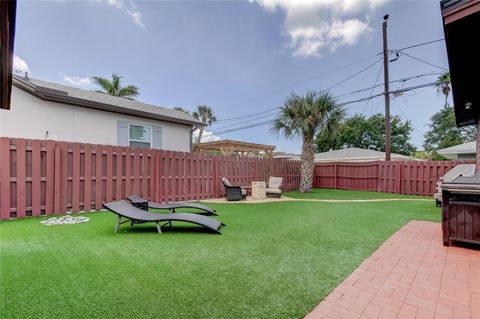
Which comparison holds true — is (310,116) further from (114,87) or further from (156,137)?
(114,87)

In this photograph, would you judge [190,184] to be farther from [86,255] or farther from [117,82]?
[117,82]

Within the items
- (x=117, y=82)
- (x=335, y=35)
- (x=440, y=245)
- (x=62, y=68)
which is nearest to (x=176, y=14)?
(x=62, y=68)

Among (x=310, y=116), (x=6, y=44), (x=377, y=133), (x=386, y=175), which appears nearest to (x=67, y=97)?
(x=6, y=44)

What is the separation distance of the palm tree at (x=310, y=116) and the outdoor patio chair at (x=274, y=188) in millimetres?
2759

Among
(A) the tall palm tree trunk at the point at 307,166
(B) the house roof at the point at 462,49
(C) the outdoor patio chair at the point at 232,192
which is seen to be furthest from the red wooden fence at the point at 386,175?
(C) the outdoor patio chair at the point at 232,192

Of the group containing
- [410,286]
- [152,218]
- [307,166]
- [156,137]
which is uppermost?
[156,137]

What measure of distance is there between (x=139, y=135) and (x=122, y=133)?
0.78 meters

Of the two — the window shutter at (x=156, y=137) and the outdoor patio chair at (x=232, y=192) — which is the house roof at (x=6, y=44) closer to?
the outdoor patio chair at (x=232, y=192)

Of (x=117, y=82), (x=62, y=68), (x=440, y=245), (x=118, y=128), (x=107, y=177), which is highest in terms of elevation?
(x=117, y=82)

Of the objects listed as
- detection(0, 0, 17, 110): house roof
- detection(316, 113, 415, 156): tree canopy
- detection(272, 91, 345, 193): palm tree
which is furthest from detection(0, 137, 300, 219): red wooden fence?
detection(316, 113, 415, 156): tree canopy

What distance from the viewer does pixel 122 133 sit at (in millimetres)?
10914

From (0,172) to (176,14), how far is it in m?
10.7

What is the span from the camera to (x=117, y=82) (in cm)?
2206

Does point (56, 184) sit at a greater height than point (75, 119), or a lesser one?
lesser
